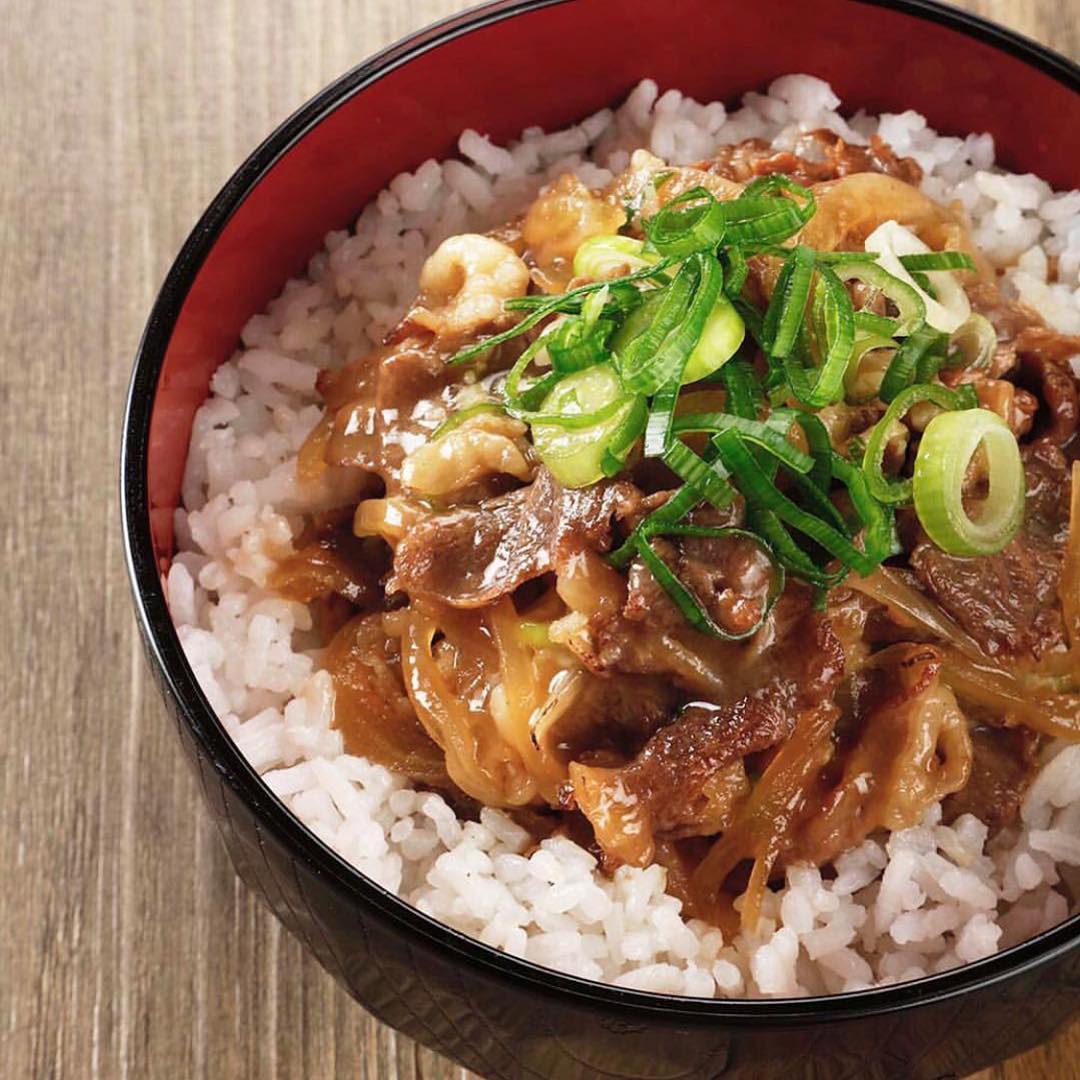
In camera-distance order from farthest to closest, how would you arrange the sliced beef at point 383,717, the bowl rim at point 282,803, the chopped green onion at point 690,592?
the sliced beef at point 383,717 < the chopped green onion at point 690,592 < the bowl rim at point 282,803

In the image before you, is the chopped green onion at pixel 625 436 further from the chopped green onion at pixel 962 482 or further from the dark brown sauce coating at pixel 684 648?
the chopped green onion at pixel 962 482

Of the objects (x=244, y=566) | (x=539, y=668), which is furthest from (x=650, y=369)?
(x=244, y=566)

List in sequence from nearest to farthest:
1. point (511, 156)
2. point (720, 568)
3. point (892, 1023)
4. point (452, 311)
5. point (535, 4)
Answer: point (892, 1023)
point (720, 568)
point (452, 311)
point (535, 4)
point (511, 156)

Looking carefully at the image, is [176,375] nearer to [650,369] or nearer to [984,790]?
[650,369]

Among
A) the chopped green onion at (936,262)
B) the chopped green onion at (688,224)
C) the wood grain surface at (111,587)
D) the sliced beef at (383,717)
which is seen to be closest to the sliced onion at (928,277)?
the chopped green onion at (936,262)

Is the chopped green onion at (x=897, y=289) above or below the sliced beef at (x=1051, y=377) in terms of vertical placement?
above

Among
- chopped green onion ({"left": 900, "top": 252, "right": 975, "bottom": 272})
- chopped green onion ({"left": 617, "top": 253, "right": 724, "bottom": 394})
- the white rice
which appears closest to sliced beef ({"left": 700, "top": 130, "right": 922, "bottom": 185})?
the white rice
